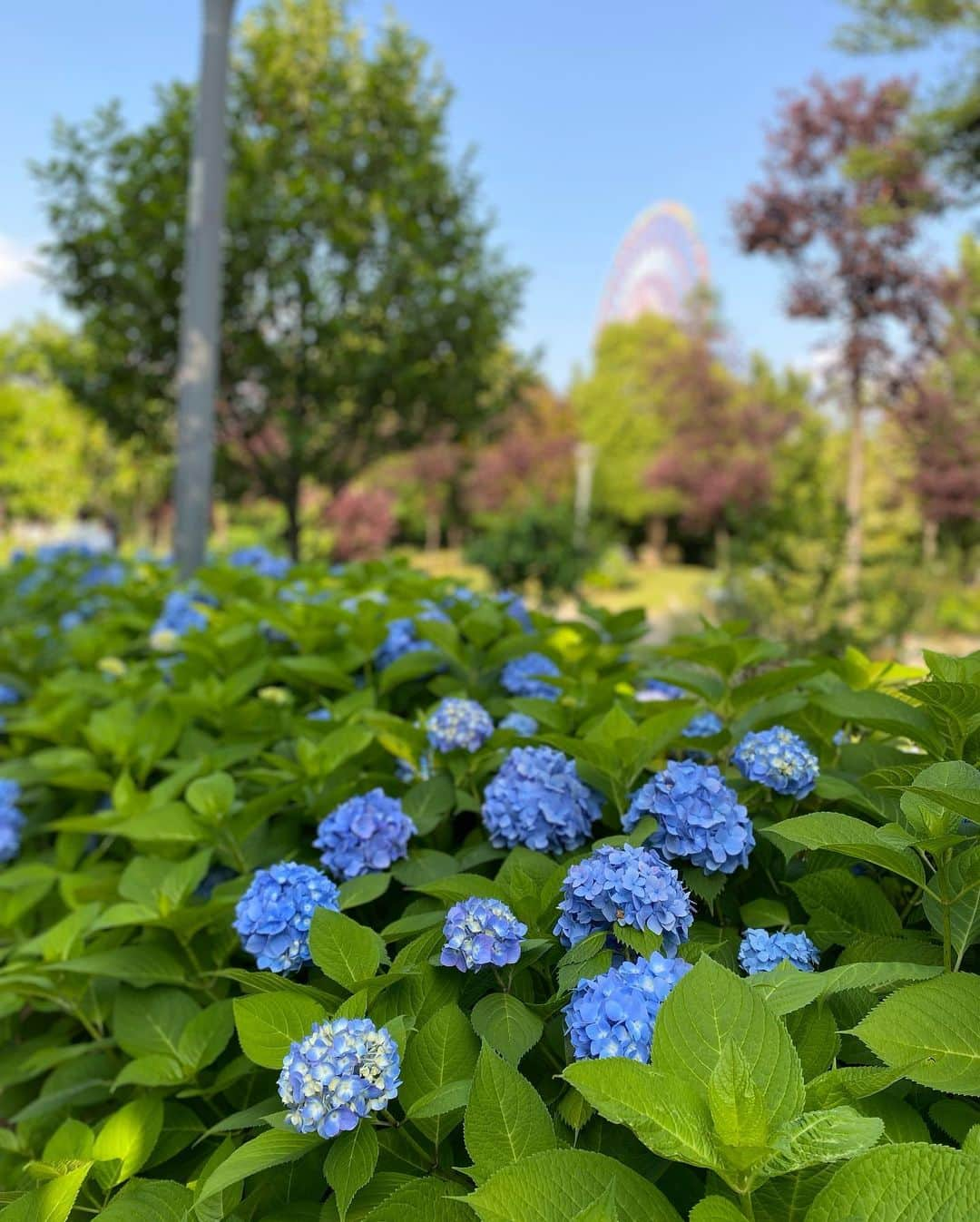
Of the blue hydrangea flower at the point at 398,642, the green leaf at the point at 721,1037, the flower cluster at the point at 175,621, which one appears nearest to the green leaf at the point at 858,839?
the green leaf at the point at 721,1037

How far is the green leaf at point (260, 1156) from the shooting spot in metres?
0.85

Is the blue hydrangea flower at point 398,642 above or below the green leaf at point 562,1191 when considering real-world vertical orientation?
above

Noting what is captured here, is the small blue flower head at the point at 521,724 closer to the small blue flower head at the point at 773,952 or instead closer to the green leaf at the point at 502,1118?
the small blue flower head at the point at 773,952

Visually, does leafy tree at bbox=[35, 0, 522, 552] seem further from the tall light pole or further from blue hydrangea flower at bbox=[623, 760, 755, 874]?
blue hydrangea flower at bbox=[623, 760, 755, 874]

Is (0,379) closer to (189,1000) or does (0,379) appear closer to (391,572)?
(391,572)

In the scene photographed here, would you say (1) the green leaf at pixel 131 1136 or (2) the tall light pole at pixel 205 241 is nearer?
(1) the green leaf at pixel 131 1136

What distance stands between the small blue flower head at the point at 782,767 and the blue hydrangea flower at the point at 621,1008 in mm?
419

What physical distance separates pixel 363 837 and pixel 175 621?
2.11 m

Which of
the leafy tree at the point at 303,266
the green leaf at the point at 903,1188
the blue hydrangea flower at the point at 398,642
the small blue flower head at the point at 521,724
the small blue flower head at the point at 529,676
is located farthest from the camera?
the leafy tree at the point at 303,266

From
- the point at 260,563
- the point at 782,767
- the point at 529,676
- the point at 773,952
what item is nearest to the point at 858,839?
the point at 773,952

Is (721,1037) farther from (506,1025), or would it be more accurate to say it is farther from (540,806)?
(540,806)

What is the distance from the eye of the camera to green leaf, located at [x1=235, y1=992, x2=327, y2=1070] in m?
0.98

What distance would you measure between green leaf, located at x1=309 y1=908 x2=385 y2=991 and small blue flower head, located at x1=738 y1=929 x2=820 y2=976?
0.41m

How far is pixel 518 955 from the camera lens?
1.04 metres
